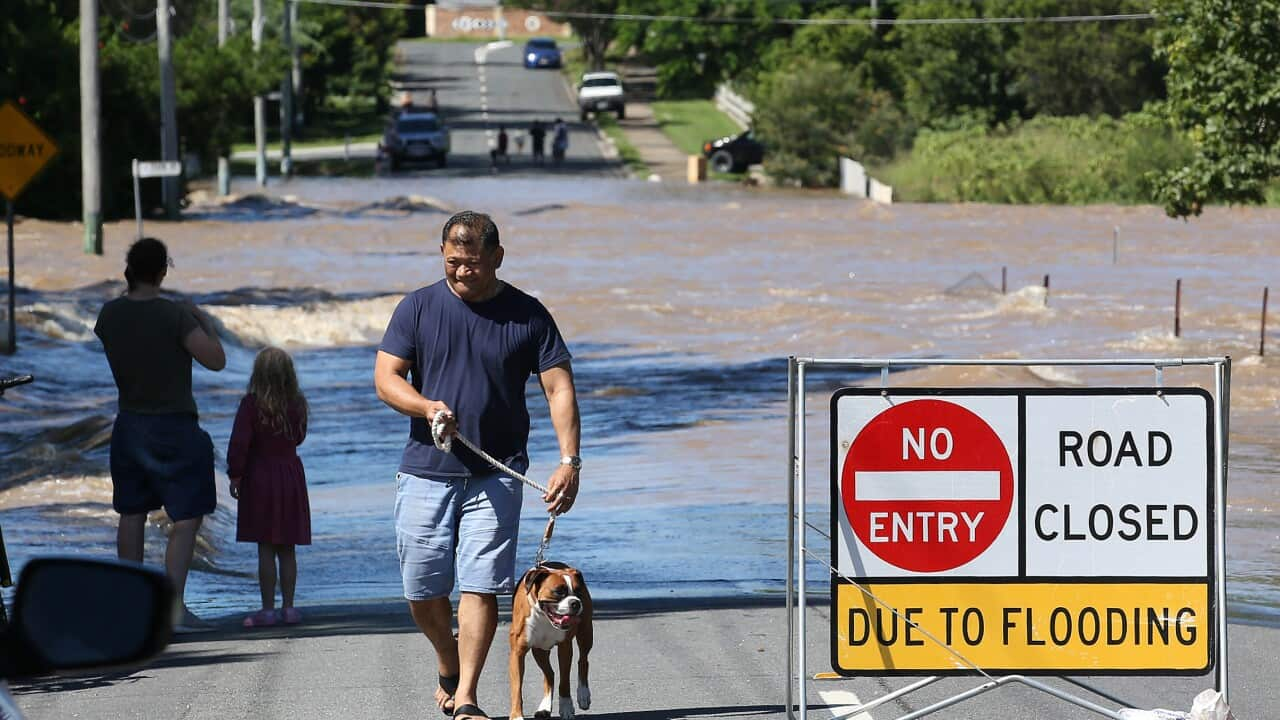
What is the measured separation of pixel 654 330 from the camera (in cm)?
3033

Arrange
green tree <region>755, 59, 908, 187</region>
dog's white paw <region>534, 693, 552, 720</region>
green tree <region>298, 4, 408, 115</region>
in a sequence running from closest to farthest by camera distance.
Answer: dog's white paw <region>534, 693, 552, 720</region>
green tree <region>755, 59, 908, 187</region>
green tree <region>298, 4, 408, 115</region>

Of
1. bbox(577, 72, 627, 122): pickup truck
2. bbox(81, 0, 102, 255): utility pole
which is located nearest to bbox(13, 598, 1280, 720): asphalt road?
bbox(81, 0, 102, 255): utility pole

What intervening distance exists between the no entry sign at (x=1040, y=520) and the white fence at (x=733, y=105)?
74.0 meters

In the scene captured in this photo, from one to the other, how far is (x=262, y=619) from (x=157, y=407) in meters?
1.15

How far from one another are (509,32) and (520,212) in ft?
316

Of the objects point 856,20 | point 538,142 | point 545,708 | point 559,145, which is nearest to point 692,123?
point 856,20

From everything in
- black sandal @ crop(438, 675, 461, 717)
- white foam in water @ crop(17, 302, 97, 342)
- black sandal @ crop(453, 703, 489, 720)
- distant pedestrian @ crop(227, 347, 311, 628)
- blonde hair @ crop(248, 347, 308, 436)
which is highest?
blonde hair @ crop(248, 347, 308, 436)

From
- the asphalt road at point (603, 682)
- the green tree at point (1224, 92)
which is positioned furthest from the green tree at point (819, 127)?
the asphalt road at point (603, 682)

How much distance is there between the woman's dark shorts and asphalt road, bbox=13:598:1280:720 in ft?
2.00

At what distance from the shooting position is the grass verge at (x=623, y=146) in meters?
67.2

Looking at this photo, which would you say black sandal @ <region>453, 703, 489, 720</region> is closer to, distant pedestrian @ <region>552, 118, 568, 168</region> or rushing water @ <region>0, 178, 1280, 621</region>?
rushing water @ <region>0, 178, 1280, 621</region>

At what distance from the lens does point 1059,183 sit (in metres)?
58.6

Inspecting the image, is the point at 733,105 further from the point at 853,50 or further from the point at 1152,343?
the point at 1152,343

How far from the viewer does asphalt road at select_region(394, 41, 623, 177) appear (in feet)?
232
